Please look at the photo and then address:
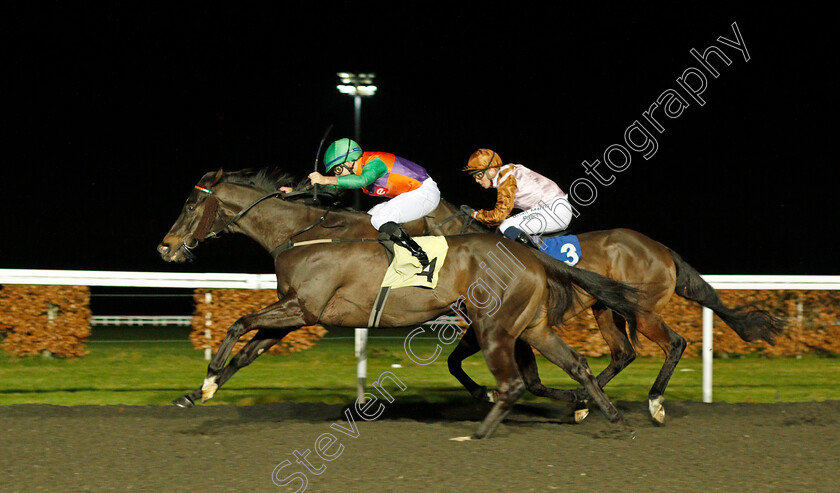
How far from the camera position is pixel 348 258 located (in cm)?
438

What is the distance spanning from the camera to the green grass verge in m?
5.66

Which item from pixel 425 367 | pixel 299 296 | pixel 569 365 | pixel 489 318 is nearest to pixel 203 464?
Answer: pixel 299 296

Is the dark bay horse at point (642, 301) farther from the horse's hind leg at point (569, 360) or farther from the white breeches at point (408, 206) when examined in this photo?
the horse's hind leg at point (569, 360)

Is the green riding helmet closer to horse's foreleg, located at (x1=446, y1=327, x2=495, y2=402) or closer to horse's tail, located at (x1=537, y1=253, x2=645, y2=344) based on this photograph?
horse's tail, located at (x1=537, y1=253, x2=645, y2=344)

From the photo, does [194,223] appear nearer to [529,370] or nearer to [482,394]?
[482,394]

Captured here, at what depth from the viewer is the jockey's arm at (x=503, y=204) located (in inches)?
187

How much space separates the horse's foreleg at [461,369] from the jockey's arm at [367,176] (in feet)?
3.91

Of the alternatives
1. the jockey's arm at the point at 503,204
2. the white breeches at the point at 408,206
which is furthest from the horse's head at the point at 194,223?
the jockey's arm at the point at 503,204

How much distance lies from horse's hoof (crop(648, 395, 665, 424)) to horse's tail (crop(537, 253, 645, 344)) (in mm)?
563

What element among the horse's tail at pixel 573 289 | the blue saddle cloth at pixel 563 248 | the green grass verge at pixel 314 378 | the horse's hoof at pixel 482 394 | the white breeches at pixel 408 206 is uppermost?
the white breeches at pixel 408 206

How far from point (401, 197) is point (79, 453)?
2.20 m

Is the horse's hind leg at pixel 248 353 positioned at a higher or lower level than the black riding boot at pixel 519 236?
lower

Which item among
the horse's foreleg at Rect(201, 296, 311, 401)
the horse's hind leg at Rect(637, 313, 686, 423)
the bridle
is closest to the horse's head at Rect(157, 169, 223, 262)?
the bridle

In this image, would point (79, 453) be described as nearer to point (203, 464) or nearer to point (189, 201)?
point (203, 464)
